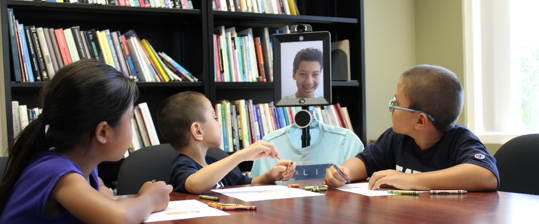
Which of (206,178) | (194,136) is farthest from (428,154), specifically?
(194,136)

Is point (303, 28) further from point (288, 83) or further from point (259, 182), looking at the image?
point (259, 182)

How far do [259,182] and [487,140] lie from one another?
1767 millimetres

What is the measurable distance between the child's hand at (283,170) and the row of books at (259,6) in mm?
1270

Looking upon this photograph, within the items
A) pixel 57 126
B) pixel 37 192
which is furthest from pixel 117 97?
pixel 37 192

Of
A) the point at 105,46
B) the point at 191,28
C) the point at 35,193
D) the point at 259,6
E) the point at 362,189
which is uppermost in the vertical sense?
the point at 259,6

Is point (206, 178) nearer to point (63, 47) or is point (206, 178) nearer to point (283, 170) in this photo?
point (283, 170)

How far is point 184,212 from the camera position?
1.12 metres

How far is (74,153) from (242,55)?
5.57ft

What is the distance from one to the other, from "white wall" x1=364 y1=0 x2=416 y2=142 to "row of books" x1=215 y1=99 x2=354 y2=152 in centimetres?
71

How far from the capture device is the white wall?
3.44 metres

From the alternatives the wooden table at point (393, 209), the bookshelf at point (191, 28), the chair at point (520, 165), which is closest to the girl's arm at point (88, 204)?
the wooden table at point (393, 209)

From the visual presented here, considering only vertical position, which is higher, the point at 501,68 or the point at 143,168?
the point at 501,68

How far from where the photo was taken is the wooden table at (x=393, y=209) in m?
0.99

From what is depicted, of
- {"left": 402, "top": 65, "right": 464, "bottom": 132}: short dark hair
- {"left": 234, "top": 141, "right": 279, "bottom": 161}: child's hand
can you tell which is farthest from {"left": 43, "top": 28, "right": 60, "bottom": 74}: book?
{"left": 402, "top": 65, "right": 464, "bottom": 132}: short dark hair
